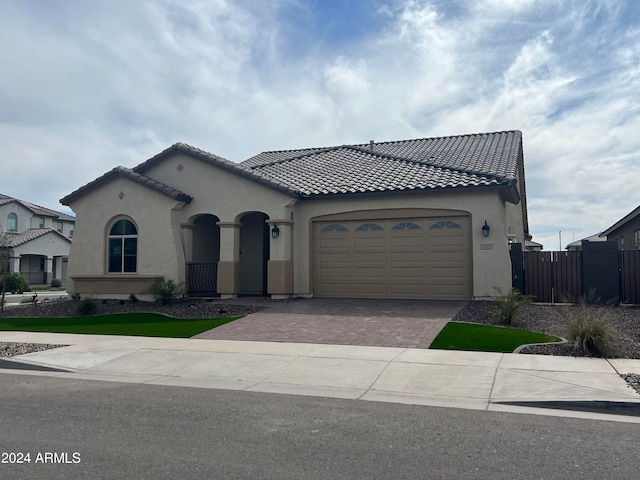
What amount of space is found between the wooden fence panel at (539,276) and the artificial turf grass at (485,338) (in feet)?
18.0

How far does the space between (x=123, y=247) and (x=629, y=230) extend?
23086 millimetres

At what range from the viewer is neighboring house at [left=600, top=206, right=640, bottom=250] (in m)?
23.2

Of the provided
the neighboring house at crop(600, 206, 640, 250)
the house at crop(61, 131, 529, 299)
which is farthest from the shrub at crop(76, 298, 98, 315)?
the neighboring house at crop(600, 206, 640, 250)

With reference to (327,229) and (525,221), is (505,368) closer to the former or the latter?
(327,229)

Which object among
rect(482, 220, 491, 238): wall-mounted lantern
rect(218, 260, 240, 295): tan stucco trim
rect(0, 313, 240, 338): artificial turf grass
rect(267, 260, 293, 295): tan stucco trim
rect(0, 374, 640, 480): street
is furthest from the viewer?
rect(218, 260, 240, 295): tan stucco trim

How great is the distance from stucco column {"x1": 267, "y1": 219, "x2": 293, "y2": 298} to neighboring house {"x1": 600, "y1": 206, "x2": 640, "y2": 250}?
45.3ft

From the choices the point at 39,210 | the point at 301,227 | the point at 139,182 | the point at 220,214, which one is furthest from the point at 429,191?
the point at 39,210

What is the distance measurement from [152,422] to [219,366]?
323cm

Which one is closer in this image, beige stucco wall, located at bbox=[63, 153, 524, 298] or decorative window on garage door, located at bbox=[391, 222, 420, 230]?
beige stucco wall, located at bbox=[63, 153, 524, 298]

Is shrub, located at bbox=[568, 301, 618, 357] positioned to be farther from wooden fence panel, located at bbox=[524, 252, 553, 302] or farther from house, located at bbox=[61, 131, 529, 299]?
wooden fence panel, located at bbox=[524, 252, 553, 302]

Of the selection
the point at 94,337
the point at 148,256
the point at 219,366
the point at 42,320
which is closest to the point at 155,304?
the point at 148,256

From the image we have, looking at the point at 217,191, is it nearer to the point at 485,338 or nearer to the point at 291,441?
the point at 485,338

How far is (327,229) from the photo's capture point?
1881 centimetres

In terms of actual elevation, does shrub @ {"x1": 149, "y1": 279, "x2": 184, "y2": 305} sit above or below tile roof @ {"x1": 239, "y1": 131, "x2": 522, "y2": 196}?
below
